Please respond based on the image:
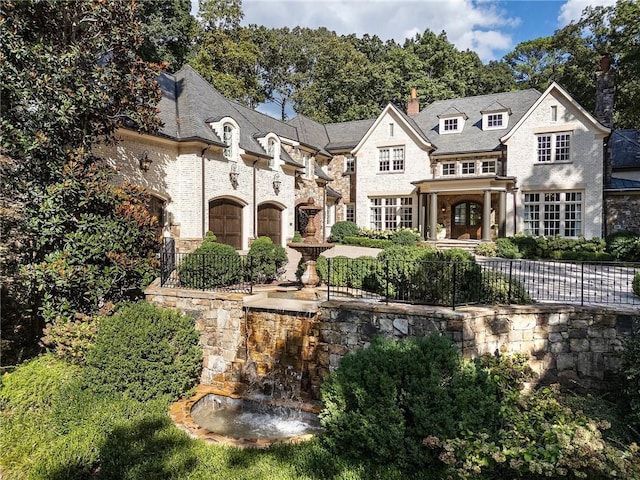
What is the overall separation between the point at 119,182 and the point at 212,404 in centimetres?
898

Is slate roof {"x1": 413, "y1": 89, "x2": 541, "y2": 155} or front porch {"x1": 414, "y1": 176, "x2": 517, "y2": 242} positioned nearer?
front porch {"x1": 414, "y1": 176, "x2": 517, "y2": 242}

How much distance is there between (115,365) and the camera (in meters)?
7.43

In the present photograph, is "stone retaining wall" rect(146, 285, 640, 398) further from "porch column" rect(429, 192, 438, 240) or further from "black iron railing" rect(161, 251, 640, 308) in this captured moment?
"porch column" rect(429, 192, 438, 240)

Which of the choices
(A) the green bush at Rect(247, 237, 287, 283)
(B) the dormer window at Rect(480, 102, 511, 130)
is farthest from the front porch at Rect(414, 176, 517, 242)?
(A) the green bush at Rect(247, 237, 287, 283)

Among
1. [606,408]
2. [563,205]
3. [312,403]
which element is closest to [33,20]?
[312,403]

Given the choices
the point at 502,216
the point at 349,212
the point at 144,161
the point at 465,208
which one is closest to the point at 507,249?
the point at 502,216

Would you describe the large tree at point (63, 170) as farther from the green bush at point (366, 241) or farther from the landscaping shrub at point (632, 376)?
the green bush at point (366, 241)

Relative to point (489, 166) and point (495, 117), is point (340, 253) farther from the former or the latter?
point (495, 117)

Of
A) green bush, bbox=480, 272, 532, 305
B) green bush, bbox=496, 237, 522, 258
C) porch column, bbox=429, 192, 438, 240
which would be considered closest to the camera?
green bush, bbox=480, 272, 532, 305

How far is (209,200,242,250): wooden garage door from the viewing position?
17.1 m

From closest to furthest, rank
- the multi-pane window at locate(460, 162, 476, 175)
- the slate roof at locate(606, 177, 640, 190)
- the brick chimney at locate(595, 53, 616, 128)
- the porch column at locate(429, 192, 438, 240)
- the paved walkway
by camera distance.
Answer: the paved walkway
the slate roof at locate(606, 177, 640, 190)
the brick chimney at locate(595, 53, 616, 128)
the porch column at locate(429, 192, 438, 240)
the multi-pane window at locate(460, 162, 476, 175)

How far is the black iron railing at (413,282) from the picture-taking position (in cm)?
829

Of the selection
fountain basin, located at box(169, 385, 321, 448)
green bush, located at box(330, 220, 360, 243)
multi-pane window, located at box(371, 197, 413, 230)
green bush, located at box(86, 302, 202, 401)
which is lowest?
fountain basin, located at box(169, 385, 321, 448)

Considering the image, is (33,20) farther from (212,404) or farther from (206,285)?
(212,404)
